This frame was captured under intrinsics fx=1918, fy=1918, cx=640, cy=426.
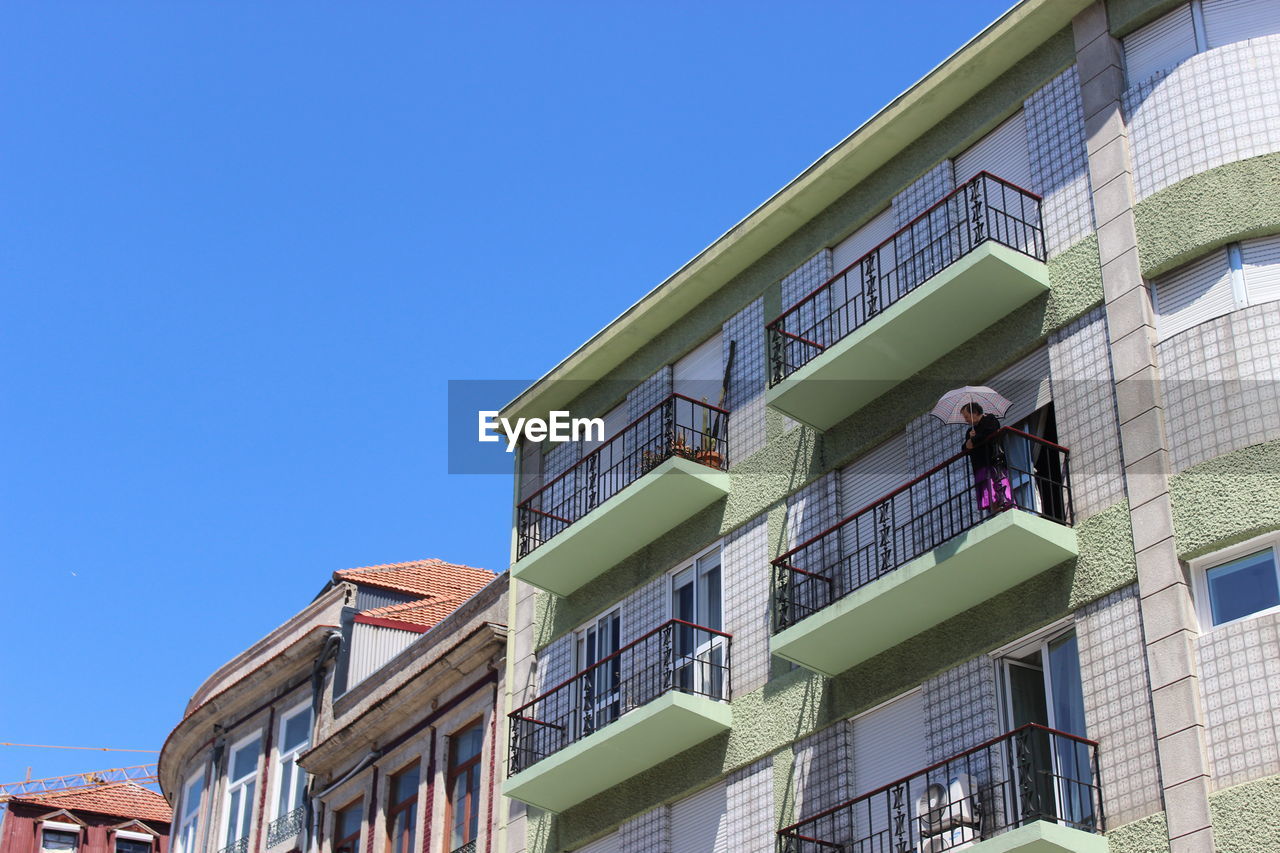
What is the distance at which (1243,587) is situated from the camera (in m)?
18.3

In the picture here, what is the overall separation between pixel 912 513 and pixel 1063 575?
8.55 ft

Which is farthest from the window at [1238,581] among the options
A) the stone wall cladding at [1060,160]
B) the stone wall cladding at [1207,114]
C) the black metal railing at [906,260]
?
the black metal railing at [906,260]

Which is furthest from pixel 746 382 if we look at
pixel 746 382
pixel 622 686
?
pixel 622 686

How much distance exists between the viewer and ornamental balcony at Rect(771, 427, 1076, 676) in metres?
20.0

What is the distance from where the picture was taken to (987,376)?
72.5ft

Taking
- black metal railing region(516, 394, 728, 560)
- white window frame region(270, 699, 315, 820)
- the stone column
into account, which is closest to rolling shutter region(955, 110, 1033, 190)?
the stone column

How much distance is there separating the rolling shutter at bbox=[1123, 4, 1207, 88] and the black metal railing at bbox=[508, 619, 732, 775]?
8.50 m

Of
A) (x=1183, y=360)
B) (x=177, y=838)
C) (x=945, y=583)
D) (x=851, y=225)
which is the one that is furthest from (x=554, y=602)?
(x=177, y=838)

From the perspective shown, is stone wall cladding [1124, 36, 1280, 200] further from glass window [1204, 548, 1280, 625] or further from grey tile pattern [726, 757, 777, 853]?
grey tile pattern [726, 757, 777, 853]

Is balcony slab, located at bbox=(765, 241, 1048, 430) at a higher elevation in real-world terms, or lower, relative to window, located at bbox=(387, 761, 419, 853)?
higher

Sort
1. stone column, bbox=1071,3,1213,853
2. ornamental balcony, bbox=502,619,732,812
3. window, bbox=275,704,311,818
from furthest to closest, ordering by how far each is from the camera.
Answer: window, bbox=275,704,311,818
ornamental balcony, bbox=502,619,732,812
stone column, bbox=1071,3,1213,853

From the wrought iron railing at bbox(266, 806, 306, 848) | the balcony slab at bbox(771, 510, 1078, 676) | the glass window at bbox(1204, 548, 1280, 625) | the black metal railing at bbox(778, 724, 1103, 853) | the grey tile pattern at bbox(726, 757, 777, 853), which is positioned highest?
the wrought iron railing at bbox(266, 806, 306, 848)

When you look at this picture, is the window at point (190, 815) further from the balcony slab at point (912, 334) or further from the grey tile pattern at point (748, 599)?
the balcony slab at point (912, 334)

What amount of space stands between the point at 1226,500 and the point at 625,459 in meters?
10.4
